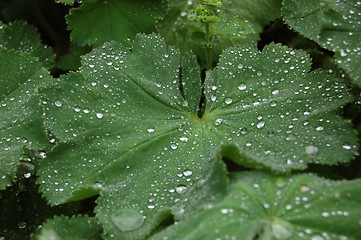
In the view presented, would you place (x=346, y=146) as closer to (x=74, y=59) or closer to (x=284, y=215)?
(x=284, y=215)

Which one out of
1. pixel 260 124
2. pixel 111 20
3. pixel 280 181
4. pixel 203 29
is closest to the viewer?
pixel 280 181

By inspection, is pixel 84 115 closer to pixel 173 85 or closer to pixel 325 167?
pixel 173 85

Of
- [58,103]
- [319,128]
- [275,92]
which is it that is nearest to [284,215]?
[319,128]

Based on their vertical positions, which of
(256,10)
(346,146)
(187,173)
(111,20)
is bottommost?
(346,146)

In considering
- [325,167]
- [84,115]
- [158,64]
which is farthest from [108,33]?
[325,167]

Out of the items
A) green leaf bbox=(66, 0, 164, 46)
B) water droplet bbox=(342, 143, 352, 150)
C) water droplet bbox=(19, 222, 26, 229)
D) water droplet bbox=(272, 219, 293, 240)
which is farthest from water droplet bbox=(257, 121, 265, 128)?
water droplet bbox=(19, 222, 26, 229)

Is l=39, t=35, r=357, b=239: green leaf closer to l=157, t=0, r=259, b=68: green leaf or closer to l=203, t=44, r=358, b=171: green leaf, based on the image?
l=203, t=44, r=358, b=171: green leaf
